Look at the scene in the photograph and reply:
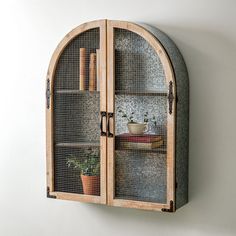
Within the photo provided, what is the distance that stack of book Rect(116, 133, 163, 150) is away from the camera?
3119mm

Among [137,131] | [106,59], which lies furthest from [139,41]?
[137,131]

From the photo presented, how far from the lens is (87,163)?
3.32 m

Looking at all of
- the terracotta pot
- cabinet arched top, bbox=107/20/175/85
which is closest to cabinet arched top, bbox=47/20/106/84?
cabinet arched top, bbox=107/20/175/85

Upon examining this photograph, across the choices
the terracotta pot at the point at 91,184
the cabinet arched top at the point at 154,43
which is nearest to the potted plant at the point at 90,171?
the terracotta pot at the point at 91,184

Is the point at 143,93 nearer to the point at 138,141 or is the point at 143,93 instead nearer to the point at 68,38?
the point at 138,141

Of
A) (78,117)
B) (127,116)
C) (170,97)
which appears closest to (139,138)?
(127,116)

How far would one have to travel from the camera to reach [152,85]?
314 centimetres

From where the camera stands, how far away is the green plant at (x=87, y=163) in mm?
3295

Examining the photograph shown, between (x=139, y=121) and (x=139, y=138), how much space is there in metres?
0.09

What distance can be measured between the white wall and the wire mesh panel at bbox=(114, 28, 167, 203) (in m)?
0.21
